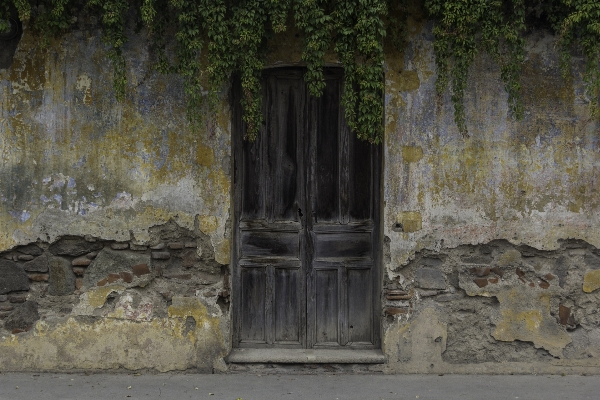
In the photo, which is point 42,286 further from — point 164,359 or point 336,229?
point 336,229

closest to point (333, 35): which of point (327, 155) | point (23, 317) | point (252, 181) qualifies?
point (327, 155)

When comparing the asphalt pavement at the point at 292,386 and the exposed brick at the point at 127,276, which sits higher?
the exposed brick at the point at 127,276

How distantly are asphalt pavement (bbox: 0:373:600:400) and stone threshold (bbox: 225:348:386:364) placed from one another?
0.41 feet

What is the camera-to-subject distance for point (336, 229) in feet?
18.5

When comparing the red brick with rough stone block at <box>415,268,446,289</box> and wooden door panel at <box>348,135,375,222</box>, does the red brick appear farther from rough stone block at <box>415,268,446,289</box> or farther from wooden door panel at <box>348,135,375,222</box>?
rough stone block at <box>415,268,446,289</box>

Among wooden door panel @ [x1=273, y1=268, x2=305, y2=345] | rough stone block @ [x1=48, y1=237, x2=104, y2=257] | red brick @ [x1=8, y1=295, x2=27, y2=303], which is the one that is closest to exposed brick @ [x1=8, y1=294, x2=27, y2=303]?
red brick @ [x1=8, y1=295, x2=27, y2=303]

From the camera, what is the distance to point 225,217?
211 inches

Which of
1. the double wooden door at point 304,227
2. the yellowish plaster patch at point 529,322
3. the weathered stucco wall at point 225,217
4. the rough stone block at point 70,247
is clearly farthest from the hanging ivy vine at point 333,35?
the yellowish plaster patch at point 529,322

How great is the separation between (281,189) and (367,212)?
2.54ft

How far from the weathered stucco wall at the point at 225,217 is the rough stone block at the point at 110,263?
11mm

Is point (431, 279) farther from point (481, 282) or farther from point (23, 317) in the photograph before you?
point (23, 317)

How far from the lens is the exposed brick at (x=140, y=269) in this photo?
5363 millimetres

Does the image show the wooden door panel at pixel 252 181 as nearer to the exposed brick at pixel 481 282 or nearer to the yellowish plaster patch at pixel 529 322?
the exposed brick at pixel 481 282

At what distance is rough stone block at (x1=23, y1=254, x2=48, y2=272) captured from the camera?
534 centimetres
